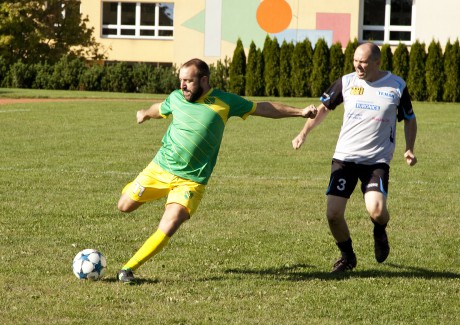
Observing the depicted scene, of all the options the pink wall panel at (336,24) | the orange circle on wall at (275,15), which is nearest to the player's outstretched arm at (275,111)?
the orange circle on wall at (275,15)

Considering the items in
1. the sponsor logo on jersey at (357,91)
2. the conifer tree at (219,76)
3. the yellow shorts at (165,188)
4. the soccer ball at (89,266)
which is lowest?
the soccer ball at (89,266)

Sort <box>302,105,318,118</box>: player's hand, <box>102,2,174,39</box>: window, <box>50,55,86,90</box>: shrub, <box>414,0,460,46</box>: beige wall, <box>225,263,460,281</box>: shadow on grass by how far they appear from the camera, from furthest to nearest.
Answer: <box>102,2,174,39</box>: window → <box>414,0,460,46</box>: beige wall → <box>50,55,86,90</box>: shrub → <box>302,105,318,118</box>: player's hand → <box>225,263,460,281</box>: shadow on grass

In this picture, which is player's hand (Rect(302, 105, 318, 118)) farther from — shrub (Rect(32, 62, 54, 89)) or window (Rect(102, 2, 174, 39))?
window (Rect(102, 2, 174, 39))

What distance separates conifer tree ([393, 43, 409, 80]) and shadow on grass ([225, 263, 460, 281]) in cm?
3243

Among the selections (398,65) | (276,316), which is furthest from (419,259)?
(398,65)

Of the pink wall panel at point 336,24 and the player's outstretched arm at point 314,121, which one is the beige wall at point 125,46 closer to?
the pink wall panel at point 336,24

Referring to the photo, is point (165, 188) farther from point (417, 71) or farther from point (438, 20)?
point (438, 20)

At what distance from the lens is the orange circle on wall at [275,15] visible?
49.8 meters

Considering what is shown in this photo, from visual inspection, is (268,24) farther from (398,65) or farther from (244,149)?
(244,149)

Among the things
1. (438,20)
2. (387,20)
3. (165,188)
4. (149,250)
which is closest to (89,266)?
(149,250)

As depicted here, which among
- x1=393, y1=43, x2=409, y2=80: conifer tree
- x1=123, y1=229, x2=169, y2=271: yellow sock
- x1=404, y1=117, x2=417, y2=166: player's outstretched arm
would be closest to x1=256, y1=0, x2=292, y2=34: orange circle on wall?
x1=393, y1=43, x2=409, y2=80: conifer tree

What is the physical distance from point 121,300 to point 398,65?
1365 inches

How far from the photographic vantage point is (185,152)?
822 cm

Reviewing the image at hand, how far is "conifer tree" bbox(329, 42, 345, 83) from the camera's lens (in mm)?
41281
